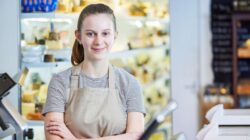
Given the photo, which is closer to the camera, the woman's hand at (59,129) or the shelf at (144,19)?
the woman's hand at (59,129)

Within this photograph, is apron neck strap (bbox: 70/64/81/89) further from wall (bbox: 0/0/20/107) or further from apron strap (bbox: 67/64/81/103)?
wall (bbox: 0/0/20/107)

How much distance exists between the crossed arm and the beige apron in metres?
0.03

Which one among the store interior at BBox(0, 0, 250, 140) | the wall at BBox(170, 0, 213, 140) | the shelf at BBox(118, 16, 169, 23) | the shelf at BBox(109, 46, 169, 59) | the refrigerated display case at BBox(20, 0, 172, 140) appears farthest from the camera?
the wall at BBox(170, 0, 213, 140)

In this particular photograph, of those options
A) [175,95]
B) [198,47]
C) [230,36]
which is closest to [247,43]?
[230,36]

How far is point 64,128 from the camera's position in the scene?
2039 millimetres

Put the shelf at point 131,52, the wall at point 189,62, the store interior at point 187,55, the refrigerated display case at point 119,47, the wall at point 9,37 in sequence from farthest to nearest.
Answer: the wall at point 189,62
the store interior at point 187,55
the shelf at point 131,52
the refrigerated display case at point 119,47
the wall at point 9,37

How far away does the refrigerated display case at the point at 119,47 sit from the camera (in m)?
4.20

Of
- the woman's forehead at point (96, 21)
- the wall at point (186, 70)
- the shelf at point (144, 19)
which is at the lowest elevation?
the wall at point (186, 70)

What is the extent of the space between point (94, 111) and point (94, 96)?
0.07 metres

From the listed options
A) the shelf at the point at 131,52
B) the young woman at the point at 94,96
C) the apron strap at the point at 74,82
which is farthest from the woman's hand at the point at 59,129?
the shelf at the point at 131,52

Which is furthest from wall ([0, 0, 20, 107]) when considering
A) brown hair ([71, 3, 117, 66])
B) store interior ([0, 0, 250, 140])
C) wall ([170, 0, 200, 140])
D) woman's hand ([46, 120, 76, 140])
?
woman's hand ([46, 120, 76, 140])

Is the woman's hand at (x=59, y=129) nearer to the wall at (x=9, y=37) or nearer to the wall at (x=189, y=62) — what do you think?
the wall at (x=9, y=37)

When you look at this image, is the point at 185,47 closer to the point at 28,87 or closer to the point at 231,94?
the point at 231,94

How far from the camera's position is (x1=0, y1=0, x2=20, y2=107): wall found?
4.09 meters
